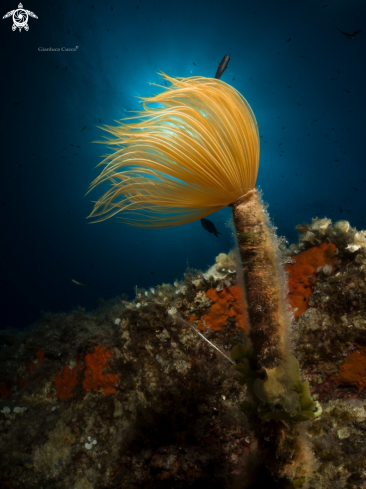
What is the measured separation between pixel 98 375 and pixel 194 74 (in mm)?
17198

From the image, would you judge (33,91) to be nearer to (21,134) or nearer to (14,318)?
(21,134)

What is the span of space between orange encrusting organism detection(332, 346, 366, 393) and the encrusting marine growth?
3.41ft

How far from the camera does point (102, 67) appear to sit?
1678cm

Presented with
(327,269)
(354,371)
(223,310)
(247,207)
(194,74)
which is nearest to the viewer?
(247,207)

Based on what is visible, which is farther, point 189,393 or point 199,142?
point 189,393

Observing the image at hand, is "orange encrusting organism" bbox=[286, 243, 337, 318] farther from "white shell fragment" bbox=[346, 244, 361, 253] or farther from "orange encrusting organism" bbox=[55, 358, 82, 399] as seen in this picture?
"orange encrusting organism" bbox=[55, 358, 82, 399]

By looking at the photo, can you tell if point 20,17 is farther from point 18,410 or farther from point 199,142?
point 18,410

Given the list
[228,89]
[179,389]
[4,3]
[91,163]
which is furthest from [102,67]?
[179,389]

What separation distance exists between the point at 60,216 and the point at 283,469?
45.5 m

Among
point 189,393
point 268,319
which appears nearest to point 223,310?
point 189,393

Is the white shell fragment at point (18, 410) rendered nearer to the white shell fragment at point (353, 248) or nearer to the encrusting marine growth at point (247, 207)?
the encrusting marine growth at point (247, 207)

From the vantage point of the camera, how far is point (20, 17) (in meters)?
15.5

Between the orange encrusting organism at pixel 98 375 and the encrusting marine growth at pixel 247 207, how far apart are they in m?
2.30

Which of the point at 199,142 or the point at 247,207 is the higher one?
the point at 199,142
